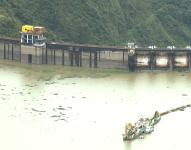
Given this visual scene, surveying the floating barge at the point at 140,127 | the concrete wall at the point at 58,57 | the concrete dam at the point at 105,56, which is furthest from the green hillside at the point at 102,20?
the floating barge at the point at 140,127

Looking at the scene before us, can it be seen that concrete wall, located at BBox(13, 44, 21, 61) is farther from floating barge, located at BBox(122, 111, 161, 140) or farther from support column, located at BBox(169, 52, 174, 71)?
floating barge, located at BBox(122, 111, 161, 140)

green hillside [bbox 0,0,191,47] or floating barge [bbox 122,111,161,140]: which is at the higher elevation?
green hillside [bbox 0,0,191,47]

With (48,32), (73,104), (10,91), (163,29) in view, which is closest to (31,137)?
(73,104)

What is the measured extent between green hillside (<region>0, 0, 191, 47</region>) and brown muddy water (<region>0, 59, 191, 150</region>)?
18922mm

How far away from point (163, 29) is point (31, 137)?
63.4m

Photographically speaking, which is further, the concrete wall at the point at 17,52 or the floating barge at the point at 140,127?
the concrete wall at the point at 17,52

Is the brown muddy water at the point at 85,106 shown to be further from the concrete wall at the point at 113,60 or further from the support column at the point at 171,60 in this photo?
the support column at the point at 171,60

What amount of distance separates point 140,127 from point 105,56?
88.8ft

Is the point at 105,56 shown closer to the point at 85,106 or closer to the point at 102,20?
the point at 85,106

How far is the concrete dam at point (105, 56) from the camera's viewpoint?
7269cm

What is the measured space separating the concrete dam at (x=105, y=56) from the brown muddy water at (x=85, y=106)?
1.86m

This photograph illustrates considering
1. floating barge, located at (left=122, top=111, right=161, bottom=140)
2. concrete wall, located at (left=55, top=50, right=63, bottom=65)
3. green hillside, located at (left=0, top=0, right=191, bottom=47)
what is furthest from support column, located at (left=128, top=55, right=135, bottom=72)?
floating barge, located at (left=122, top=111, right=161, bottom=140)

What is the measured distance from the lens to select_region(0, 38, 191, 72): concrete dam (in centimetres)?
7269

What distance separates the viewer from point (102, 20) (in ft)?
319
